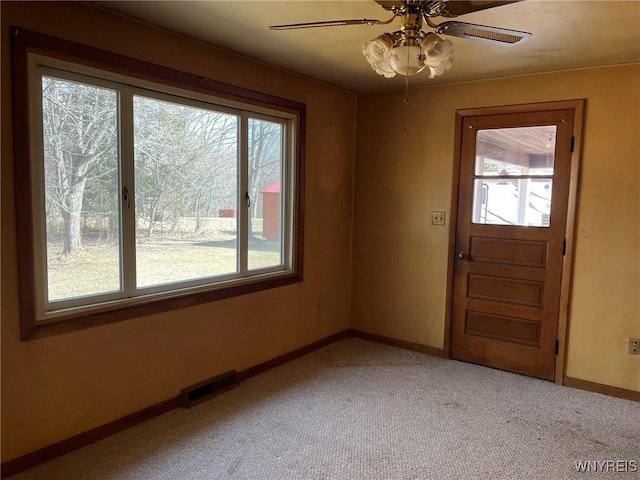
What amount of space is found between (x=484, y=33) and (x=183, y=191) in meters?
1.95

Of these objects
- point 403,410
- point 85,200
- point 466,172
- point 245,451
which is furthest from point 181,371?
point 466,172

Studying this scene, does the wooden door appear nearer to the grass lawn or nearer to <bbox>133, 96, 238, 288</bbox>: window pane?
the grass lawn

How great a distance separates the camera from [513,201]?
11.2ft

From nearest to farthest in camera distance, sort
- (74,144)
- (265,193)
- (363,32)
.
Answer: (74,144)
(363,32)
(265,193)

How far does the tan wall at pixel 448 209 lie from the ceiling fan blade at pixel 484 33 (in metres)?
1.78

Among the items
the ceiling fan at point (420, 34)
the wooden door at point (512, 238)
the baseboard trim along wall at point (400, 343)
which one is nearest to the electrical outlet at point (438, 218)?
the wooden door at point (512, 238)

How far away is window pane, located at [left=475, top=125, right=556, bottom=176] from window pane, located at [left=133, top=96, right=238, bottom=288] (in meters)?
2.01

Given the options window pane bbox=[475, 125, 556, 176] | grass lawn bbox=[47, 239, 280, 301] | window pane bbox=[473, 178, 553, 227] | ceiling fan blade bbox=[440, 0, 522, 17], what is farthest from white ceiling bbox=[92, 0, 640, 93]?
grass lawn bbox=[47, 239, 280, 301]

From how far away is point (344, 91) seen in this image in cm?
395

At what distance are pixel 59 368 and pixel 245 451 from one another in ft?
3.48

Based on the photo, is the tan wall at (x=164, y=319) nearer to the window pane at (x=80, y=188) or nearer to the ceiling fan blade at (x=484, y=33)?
the window pane at (x=80, y=188)

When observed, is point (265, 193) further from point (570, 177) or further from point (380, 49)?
point (570, 177)

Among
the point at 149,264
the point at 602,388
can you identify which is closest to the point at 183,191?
the point at 149,264

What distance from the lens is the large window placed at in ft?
6.92
